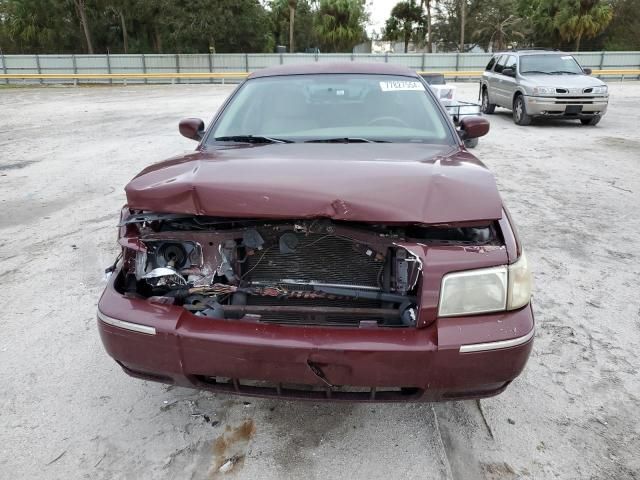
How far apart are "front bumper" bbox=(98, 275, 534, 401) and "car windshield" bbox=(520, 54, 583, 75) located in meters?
11.8

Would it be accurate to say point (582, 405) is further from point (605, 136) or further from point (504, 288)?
point (605, 136)

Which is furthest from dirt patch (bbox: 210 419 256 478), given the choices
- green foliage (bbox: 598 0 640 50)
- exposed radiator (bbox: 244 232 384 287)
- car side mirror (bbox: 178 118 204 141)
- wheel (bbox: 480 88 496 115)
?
green foliage (bbox: 598 0 640 50)

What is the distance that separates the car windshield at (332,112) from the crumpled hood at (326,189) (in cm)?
80

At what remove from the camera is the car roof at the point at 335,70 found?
395 centimetres

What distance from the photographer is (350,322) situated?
224cm

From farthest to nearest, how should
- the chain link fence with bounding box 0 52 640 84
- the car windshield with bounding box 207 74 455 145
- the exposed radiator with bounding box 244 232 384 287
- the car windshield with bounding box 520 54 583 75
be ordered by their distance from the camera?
the chain link fence with bounding box 0 52 640 84, the car windshield with bounding box 520 54 583 75, the car windshield with bounding box 207 74 455 145, the exposed radiator with bounding box 244 232 384 287

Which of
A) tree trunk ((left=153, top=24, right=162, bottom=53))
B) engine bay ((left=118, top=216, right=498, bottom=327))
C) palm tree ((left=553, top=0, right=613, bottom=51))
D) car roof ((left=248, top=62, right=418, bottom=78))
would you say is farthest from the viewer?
palm tree ((left=553, top=0, right=613, bottom=51))

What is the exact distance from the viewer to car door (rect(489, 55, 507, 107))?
13461 millimetres

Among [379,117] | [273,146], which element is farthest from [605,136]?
[273,146]

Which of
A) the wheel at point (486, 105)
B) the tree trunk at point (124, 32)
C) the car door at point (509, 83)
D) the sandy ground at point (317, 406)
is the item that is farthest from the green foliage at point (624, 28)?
the sandy ground at point (317, 406)

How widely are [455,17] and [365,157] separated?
51.4 meters

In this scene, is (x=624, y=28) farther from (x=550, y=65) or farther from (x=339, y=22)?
(x=550, y=65)

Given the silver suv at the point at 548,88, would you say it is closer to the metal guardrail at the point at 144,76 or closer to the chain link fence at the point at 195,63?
the metal guardrail at the point at 144,76

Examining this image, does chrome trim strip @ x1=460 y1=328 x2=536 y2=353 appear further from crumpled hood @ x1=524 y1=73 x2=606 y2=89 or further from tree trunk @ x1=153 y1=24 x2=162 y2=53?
tree trunk @ x1=153 y1=24 x2=162 y2=53
